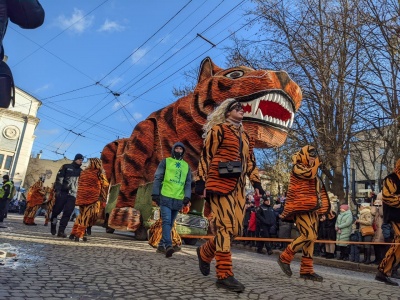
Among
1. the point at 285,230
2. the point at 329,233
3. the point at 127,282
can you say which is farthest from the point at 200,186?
the point at 285,230

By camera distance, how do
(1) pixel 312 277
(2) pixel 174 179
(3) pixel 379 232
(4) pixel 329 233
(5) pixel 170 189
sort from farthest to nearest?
(4) pixel 329 233 < (3) pixel 379 232 < (2) pixel 174 179 < (5) pixel 170 189 < (1) pixel 312 277

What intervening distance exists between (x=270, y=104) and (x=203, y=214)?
9.49ft

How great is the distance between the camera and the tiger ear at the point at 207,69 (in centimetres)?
780

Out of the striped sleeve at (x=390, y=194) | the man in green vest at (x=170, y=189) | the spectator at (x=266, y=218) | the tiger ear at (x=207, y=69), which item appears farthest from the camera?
the spectator at (x=266, y=218)

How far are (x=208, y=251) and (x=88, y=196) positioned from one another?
4042 mm

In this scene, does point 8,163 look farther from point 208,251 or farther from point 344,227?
point 208,251

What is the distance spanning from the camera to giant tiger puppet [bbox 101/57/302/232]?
21.4 feet

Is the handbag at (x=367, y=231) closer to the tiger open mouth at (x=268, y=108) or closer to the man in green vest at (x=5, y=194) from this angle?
the tiger open mouth at (x=268, y=108)

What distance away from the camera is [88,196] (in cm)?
720

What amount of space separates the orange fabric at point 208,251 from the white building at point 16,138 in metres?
46.9

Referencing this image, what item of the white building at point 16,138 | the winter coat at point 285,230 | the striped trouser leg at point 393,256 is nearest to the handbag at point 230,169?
the striped trouser leg at point 393,256

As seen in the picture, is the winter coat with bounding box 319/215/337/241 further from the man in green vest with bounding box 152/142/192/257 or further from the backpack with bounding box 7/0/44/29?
the backpack with bounding box 7/0/44/29

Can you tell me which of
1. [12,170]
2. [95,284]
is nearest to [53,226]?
[95,284]

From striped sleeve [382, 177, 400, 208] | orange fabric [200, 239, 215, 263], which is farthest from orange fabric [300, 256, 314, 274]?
orange fabric [200, 239, 215, 263]
